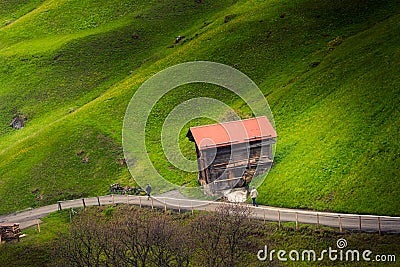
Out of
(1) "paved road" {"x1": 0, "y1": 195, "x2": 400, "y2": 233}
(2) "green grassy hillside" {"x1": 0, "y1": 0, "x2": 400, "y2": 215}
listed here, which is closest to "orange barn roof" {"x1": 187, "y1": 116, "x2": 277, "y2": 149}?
(2) "green grassy hillside" {"x1": 0, "y1": 0, "x2": 400, "y2": 215}

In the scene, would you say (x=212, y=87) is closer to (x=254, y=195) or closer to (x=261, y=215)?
(x=254, y=195)

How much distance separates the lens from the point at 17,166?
87.6 metres

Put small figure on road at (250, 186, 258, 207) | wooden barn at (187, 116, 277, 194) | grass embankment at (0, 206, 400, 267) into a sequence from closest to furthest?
grass embankment at (0, 206, 400, 267) < small figure on road at (250, 186, 258, 207) < wooden barn at (187, 116, 277, 194)

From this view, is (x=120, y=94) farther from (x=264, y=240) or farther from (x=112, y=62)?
(x=264, y=240)

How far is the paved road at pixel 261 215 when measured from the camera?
173ft

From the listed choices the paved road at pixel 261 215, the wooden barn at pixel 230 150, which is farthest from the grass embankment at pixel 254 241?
the wooden barn at pixel 230 150

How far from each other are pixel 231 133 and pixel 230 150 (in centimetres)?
190

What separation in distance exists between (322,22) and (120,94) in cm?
3776

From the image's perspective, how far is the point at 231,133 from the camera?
6738cm

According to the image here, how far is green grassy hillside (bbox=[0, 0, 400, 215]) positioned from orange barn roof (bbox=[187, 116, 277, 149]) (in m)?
A: 4.39

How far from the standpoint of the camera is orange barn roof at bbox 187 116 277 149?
218 feet

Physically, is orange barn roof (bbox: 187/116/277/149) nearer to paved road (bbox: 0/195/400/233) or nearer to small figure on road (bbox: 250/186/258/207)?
small figure on road (bbox: 250/186/258/207)

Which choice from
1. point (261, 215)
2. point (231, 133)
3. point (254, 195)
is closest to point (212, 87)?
point (231, 133)

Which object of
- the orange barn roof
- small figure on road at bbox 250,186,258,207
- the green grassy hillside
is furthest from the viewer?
the orange barn roof
